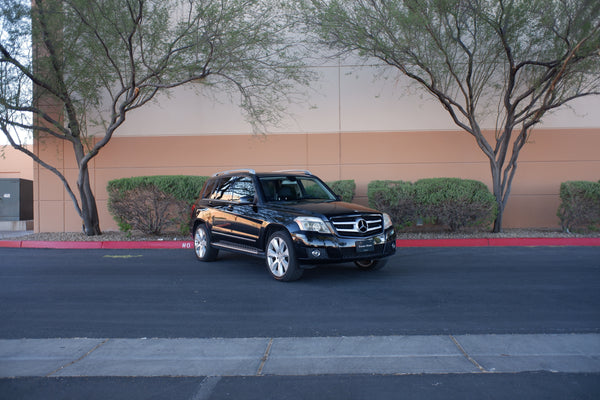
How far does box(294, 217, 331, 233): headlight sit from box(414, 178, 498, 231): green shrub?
581cm

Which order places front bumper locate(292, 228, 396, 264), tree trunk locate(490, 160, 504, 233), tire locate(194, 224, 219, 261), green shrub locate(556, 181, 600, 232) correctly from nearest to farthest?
front bumper locate(292, 228, 396, 264), tire locate(194, 224, 219, 261), green shrub locate(556, 181, 600, 232), tree trunk locate(490, 160, 504, 233)

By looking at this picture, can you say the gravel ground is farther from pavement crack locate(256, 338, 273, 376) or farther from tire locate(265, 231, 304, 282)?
pavement crack locate(256, 338, 273, 376)

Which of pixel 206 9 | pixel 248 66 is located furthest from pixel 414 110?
pixel 206 9

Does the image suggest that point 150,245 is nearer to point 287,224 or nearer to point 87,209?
point 87,209

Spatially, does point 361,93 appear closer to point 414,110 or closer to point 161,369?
point 414,110

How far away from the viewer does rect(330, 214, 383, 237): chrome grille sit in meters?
8.02

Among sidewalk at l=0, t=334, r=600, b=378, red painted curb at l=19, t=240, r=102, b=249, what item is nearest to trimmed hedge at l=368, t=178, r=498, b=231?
red painted curb at l=19, t=240, r=102, b=249

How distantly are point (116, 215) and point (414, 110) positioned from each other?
355 inches

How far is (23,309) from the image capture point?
677cm

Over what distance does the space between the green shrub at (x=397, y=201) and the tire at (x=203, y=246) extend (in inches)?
183

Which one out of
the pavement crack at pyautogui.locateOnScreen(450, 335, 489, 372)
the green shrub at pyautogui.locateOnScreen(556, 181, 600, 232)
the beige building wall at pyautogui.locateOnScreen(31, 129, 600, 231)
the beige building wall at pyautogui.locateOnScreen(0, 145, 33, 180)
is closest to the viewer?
the pavement crack at pyautogui.locateOnScreen(450, 335, 489, 372)

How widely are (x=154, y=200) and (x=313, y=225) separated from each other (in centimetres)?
698

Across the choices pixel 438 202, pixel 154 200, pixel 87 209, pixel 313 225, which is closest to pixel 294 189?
pixel 313 225

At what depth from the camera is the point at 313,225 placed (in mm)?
7922
